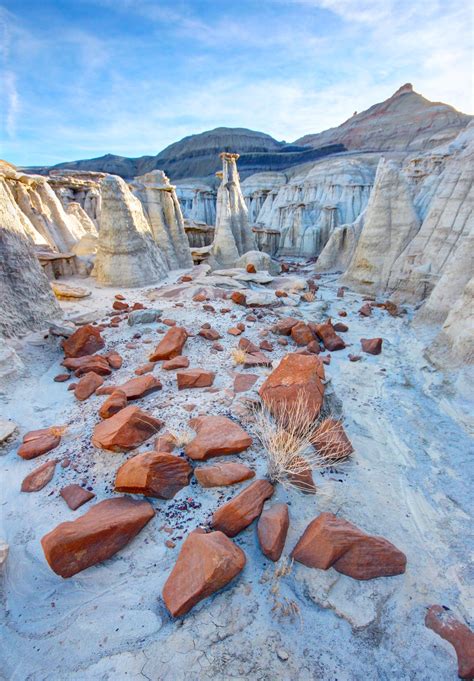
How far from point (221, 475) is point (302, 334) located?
372 cm

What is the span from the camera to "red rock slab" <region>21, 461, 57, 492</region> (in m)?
2.47

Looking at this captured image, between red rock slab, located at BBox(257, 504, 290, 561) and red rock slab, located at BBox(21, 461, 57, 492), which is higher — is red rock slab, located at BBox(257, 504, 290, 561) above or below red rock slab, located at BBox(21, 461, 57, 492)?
above

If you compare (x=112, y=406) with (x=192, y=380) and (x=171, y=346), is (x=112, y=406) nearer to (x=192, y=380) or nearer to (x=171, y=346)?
(x=192, y=380)

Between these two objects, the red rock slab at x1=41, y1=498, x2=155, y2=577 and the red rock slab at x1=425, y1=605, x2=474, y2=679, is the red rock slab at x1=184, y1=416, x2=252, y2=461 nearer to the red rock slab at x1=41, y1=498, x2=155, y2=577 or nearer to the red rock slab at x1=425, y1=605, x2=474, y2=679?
the red rock slab at x1=41, y1=498, x2=155, y2=577

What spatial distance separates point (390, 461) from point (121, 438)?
2537 millimetres

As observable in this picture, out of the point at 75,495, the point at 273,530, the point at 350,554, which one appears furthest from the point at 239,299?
the point at 350,554

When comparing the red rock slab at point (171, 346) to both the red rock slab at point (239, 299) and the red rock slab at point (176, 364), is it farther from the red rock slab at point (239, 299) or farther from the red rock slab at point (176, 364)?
the red rock slab at point (239, 299)

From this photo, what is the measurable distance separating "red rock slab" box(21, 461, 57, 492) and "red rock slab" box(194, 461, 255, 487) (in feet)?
4.04

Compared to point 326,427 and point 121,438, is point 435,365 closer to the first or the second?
point 326,427

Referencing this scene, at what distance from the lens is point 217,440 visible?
2.69m

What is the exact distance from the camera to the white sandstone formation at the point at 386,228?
9.97 m

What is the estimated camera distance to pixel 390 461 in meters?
3.03

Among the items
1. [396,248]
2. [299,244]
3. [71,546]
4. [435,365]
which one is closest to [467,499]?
[435,365]

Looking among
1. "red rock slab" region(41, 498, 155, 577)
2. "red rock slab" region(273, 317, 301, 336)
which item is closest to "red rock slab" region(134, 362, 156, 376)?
"red rock slab" region(41, 498, 155, 577)
